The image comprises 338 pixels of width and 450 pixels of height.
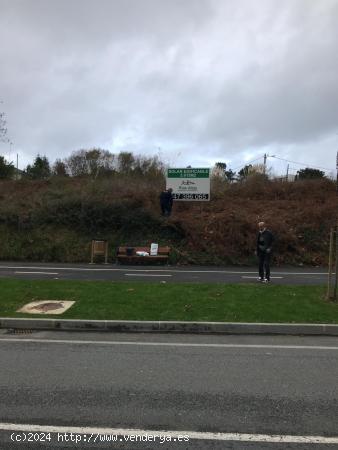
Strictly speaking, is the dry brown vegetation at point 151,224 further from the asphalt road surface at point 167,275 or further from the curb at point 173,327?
the curb at point 173,327

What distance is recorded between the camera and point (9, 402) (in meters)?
4.55

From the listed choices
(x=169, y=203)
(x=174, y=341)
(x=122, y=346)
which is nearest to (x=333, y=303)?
(x=174, y=341)

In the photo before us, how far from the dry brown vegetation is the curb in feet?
39.8

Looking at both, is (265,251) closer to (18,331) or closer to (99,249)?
(18,331)

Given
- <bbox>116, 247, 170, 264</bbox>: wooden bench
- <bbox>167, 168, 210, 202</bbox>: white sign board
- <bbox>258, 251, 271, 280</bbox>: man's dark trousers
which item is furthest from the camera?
<bbox>167, 168, 210, 202</bbox>: white sign board

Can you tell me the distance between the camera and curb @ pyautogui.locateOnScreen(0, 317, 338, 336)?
7.90 metres

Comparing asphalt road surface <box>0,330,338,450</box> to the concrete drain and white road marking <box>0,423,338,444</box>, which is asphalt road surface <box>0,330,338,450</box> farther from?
the concrete drain

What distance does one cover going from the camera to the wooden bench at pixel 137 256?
19609mm

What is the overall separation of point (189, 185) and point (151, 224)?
134 inches

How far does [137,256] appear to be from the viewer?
19.6 metres

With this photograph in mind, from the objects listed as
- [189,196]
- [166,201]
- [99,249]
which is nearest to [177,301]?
[99,249]

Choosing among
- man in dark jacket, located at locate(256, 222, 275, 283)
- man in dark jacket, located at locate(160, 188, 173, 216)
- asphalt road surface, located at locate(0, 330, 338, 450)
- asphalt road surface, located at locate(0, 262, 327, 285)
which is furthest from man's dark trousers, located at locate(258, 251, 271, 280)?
man in dark jacket, located at locate(160, 188, 173, 216)

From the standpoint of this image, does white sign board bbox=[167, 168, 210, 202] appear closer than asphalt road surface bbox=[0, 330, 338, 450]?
No

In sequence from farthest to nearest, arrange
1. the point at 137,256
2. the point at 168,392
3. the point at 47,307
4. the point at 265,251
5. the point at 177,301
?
1. the point at 137,256
2. the point at 265,251
3. the point at 177,301
4. the point at 47,307
5. the point at 168,392
